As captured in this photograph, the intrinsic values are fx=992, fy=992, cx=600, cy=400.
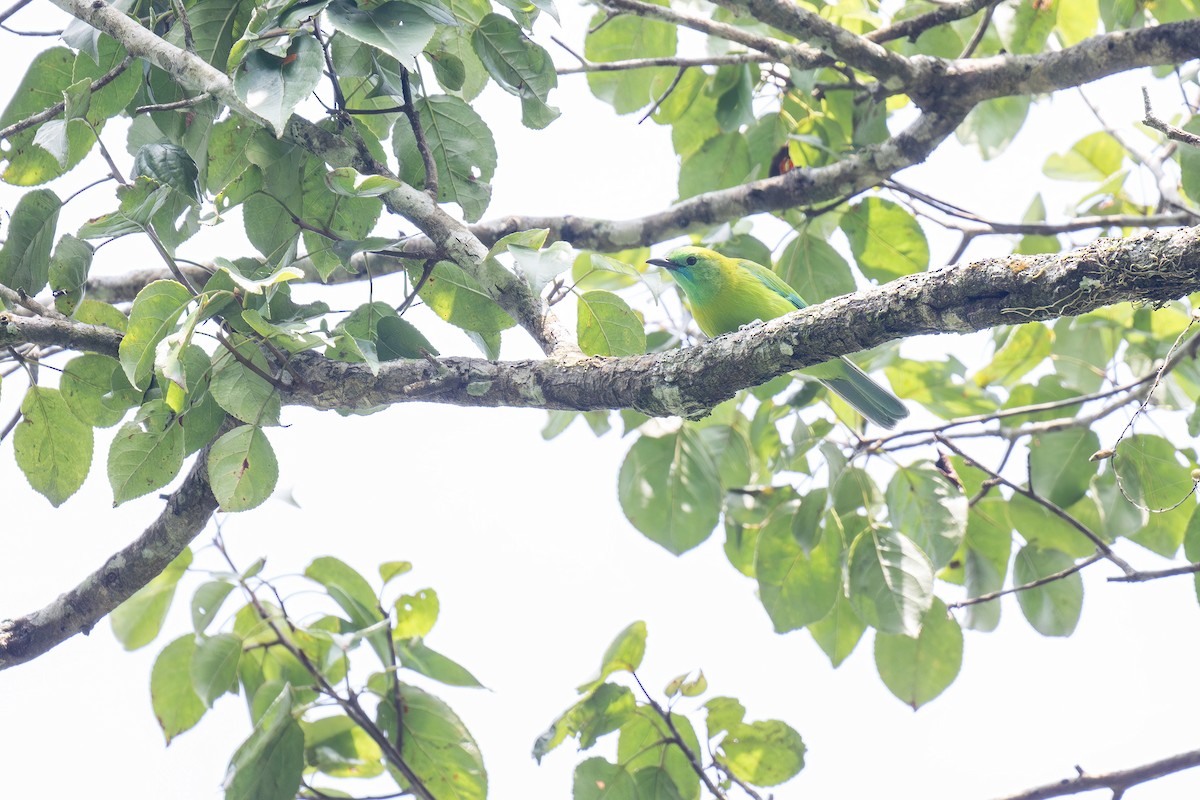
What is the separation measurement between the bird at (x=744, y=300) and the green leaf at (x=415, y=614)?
1645mm

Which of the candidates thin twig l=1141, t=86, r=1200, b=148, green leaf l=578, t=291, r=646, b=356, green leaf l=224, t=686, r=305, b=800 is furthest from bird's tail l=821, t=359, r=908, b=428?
green leaf l=224, t=686, r=305, b=800

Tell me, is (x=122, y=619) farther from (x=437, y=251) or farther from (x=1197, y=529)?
(x=1197, y=529)

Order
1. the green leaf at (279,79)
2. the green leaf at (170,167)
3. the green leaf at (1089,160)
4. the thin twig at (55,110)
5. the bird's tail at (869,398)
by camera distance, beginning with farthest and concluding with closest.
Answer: the green leaf at (1089,160) → the bird's tail at (869,398) → the thin twig at (55,110) → the green leaf at (170,167) → the green leaf at (279,79)

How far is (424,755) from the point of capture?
307 cm

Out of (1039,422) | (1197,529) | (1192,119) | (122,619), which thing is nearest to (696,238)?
(1039,422)

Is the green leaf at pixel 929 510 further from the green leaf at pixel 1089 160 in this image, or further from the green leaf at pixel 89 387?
the green leaf at pixel 89 387

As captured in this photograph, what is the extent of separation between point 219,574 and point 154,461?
2.60ft

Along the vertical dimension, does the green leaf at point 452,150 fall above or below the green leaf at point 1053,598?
above

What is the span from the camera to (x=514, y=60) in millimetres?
2812

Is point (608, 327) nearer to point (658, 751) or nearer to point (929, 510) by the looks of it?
point (658, 751)

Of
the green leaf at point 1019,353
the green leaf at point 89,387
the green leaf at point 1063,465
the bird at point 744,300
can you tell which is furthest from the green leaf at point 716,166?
the green leaf at point 89,387

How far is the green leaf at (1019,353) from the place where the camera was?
4172 mm

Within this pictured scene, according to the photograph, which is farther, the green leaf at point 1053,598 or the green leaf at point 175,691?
the green leaf at point 1053,598

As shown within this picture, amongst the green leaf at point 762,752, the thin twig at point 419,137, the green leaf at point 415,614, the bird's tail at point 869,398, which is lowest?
the green leaf at point 762,752
